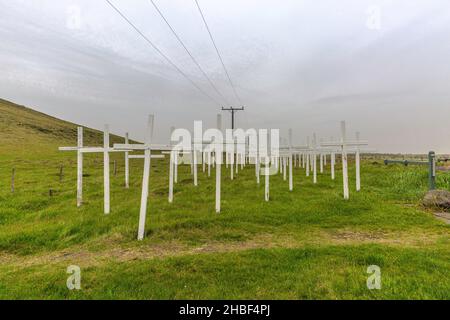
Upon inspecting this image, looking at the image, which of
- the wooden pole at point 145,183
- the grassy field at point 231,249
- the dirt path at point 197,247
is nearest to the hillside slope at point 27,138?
the grassy field at point 231,249

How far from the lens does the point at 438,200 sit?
9.93 metres

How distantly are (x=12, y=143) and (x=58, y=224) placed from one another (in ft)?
171

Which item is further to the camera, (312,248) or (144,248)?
(144,248)

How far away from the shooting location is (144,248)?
6391mm

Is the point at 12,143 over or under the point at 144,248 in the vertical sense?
over

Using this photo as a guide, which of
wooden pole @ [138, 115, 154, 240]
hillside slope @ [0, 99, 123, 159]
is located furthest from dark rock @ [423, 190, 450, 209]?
hillside slope @ [0, 99, 123, 159]

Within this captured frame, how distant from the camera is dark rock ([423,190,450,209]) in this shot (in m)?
9.80

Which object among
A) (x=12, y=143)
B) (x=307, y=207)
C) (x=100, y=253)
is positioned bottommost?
(x=100, y=253)

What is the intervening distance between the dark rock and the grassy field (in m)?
0.55

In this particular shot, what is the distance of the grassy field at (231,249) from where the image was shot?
14.0 ft

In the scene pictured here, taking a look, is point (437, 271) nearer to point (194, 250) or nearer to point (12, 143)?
point (194, 250)

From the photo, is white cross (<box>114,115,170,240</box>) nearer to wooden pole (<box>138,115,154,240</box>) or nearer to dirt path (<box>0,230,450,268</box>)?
wooden pole (<box>138,115,154,240</box>)

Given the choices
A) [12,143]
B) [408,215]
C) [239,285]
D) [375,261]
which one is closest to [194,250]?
[239,285]
